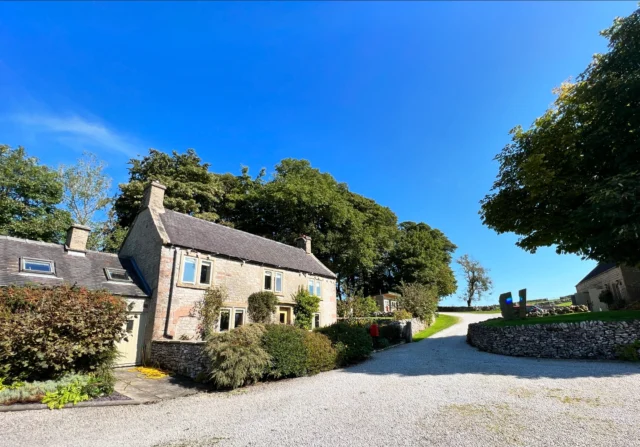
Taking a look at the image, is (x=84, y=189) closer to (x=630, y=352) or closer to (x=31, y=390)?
(x=31, y=390)

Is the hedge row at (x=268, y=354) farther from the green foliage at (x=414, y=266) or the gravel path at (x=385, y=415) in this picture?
the green foliage at (x=414, y=266)

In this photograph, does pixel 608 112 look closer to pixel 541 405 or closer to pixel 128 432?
pixel 541 405

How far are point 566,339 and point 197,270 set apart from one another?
18403 mm

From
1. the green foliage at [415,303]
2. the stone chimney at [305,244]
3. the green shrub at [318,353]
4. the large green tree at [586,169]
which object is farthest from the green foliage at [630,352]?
the stone chimney at [305,244]

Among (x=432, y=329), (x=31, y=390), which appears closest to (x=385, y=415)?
(x=31, y=390)

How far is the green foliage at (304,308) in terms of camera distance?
23297 millimetres

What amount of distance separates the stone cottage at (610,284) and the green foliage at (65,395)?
1176 inches

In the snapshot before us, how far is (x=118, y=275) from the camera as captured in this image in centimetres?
1653

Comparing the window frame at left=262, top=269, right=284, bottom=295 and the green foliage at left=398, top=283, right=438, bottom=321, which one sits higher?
the window frame at left=262, top=269, right=284, bottom=295

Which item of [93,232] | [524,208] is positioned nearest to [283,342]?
[524,208]

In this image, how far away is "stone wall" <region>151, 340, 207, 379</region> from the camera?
11922mm

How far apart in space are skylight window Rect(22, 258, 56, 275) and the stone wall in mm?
5841

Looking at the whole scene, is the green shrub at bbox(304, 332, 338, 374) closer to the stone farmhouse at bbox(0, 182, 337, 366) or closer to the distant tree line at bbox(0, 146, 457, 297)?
the stone farmhouse at bbox(0, 182, 337, 366)

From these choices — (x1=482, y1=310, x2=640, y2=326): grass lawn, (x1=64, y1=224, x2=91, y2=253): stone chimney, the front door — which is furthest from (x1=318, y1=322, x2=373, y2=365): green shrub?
(x1=64, y1=224, x2=91, y2=253): stone chimney
